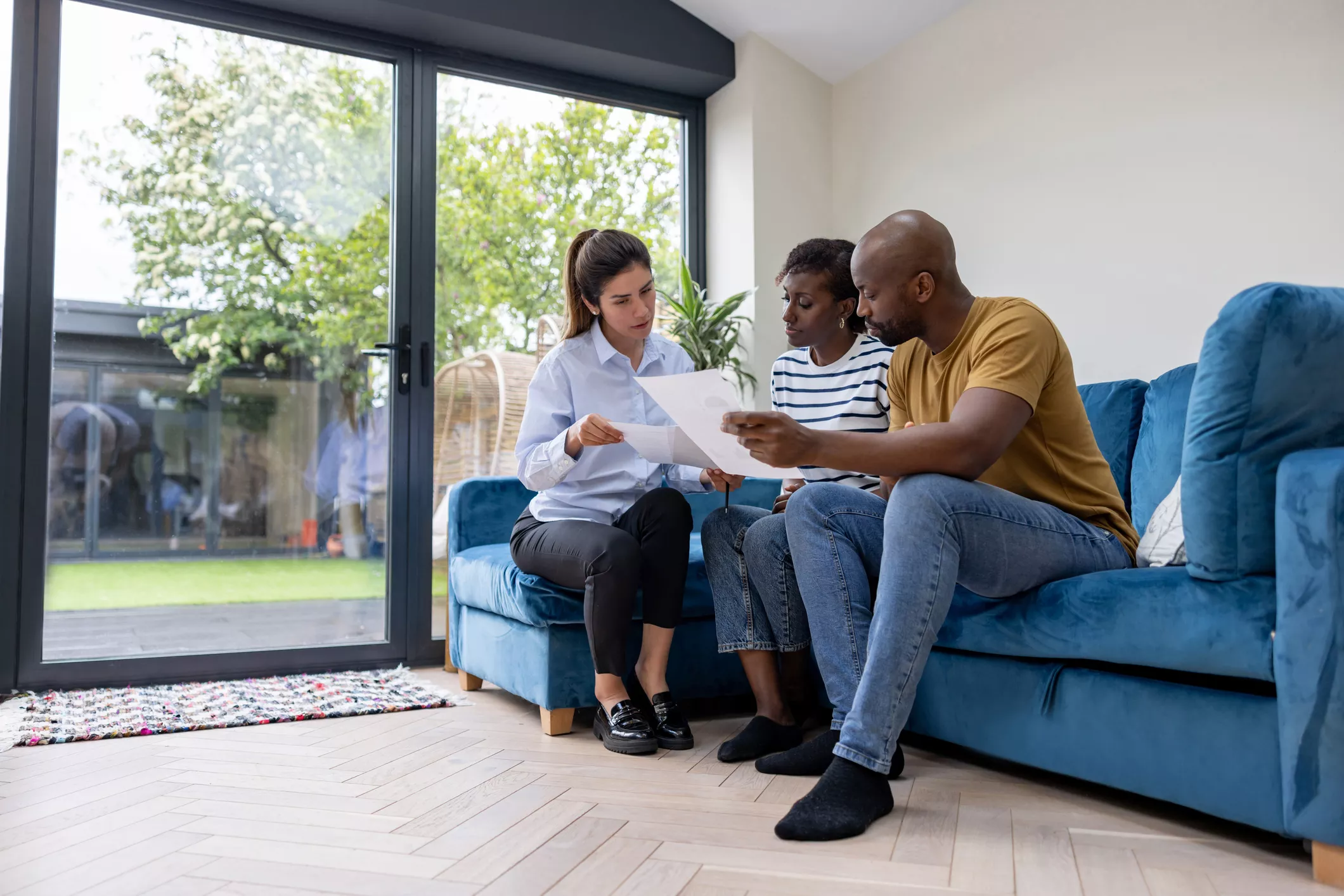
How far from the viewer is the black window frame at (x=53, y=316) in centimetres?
283

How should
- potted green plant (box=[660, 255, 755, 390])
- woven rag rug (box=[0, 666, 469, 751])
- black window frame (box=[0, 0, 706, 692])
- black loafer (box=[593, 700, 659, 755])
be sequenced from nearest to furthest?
black loafer (box=[593, 700, 659, 755]) < woven rag rug (box=[0, 666, 469, 751]) < black window frame (box=[0, 0, 706, 692]) < potted green plant (box=[660, 255, 755, 390])

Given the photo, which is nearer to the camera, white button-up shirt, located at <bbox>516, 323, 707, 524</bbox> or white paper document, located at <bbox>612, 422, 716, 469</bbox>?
white paper document, located at <bbox>612, 422, 716, 469</bbox>

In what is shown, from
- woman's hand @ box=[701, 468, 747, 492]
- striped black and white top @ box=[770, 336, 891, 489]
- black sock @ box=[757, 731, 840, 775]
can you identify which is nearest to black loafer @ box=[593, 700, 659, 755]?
black sock @ box=[757, 731, 840, 775]

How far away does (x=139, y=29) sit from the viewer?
3.08 metres

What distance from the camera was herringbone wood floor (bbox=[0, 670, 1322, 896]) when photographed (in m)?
1.37

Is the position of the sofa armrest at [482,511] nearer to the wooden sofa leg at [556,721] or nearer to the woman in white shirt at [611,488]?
the woman in white shirt at [611,488]

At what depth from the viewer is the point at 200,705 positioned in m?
2.64

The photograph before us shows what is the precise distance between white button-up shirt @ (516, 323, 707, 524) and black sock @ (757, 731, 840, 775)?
0.72 metres

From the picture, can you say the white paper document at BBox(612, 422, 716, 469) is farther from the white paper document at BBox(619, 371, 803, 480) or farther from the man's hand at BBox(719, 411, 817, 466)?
the man's hand at BBox(719, 411, 817, 466)

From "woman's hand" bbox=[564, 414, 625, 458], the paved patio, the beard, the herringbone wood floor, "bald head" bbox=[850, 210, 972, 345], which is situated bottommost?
the herringbone wood floor

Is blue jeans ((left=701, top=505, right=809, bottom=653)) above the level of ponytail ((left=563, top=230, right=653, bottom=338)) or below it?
below

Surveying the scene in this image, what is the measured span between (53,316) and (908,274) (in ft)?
8.17

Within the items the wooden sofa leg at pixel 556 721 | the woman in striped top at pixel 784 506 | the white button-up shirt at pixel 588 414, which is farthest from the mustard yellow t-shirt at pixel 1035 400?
the wooden sofa leg at pixel 556 721

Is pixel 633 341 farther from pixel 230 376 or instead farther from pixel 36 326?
pixel 36 326
